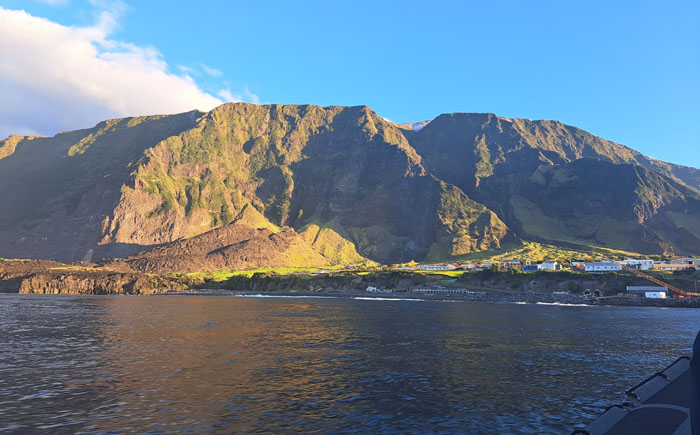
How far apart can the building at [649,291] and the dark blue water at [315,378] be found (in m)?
114

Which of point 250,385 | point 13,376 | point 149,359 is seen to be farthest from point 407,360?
point 13,376

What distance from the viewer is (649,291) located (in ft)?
556

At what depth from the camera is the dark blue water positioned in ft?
83.2

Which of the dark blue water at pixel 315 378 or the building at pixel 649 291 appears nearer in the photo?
the dark blue water at pixel 315 378

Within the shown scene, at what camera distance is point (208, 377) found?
36.5m

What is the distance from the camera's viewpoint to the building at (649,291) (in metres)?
163

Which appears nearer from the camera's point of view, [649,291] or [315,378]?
[315,378]

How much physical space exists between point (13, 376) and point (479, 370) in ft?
137

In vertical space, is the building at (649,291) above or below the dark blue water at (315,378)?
below

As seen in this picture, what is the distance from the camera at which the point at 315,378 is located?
36.5 metres

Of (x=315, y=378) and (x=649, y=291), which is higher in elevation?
(x=315, y=378)

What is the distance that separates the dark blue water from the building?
374 ft

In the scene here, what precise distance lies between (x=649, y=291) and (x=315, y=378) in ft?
599

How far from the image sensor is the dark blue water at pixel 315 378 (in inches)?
998
